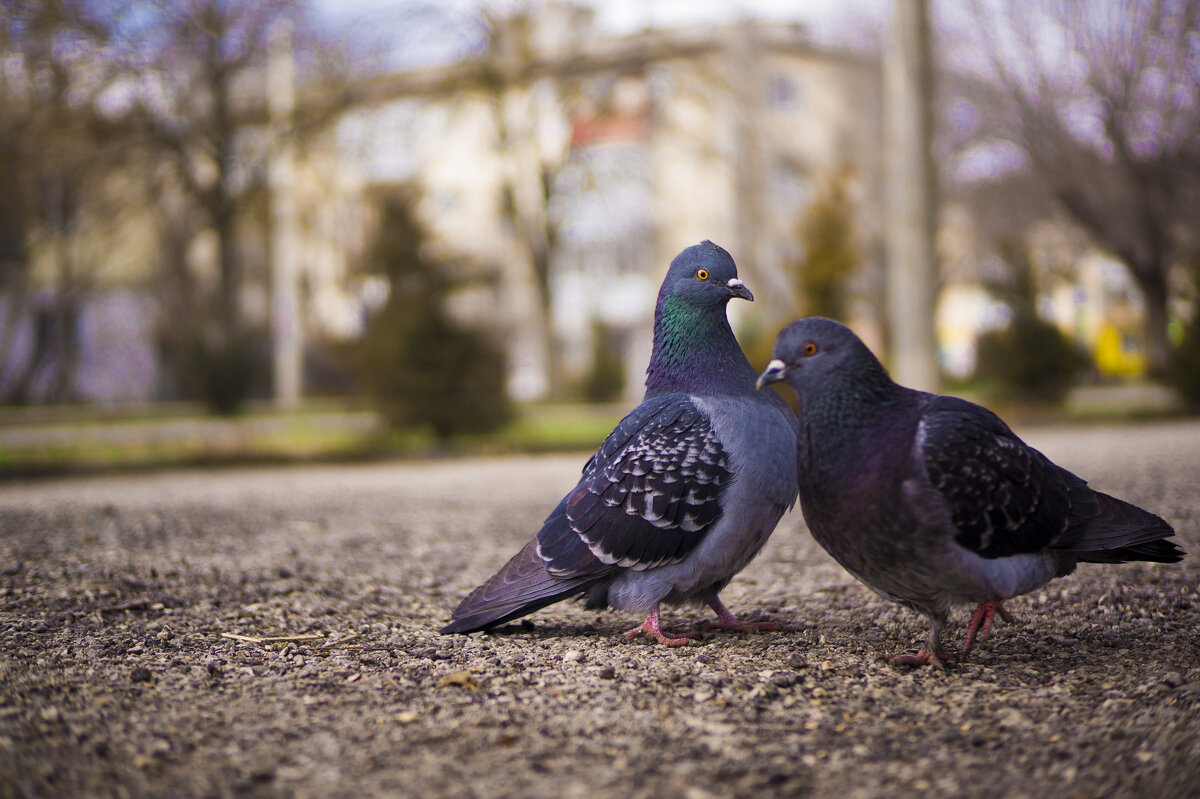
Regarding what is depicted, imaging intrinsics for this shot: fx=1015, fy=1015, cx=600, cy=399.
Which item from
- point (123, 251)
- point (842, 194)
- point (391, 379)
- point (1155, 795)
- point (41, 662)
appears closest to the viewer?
point (1155, 795)

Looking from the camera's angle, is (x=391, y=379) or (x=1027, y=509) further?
(x=391, y=379)

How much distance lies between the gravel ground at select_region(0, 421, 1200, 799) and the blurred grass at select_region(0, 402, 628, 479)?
618 cm

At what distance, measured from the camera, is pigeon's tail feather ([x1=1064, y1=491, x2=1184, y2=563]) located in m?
2.90

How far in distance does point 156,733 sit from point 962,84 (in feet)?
65.6

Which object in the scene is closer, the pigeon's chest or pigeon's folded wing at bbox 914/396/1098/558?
pigeon's folded wing at bbox 914/396/1098/558

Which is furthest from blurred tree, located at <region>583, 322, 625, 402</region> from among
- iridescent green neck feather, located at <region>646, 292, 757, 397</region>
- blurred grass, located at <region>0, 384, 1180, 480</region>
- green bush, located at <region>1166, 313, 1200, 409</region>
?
iridescent green neck feather, located at <region>646, 292, 757, 397</region>

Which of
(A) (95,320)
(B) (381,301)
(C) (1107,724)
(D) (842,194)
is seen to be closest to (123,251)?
(A) (95,320)

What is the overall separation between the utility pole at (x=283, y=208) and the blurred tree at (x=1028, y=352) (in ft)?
38.1

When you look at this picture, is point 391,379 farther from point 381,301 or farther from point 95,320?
point 95,320

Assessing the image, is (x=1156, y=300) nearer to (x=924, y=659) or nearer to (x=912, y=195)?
(x=912, y=195)

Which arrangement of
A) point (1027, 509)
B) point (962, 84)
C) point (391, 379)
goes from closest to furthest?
point (1027, 509) → point (391, 379) → point (962, 84)

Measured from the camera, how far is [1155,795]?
2.03 metres

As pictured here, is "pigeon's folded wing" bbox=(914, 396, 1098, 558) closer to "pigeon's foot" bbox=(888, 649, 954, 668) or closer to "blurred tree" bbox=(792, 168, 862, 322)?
"pigeon's foot" bbox=(888, 649, 954, 668)

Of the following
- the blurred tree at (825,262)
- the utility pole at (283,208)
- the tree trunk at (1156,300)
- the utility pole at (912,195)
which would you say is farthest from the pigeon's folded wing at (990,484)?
the tree trunk at (1156,300)
